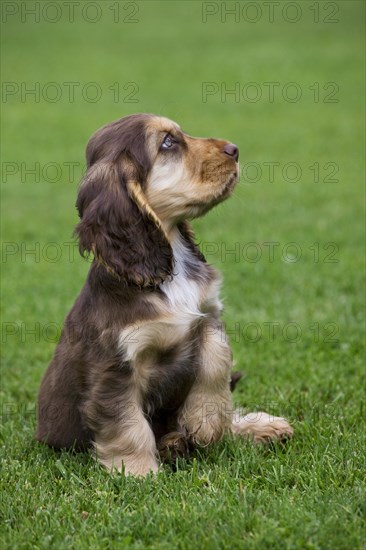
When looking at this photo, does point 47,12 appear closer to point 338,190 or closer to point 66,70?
point 66,70

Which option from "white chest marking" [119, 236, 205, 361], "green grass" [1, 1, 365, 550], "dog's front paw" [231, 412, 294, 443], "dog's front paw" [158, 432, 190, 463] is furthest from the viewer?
"dog's front paw" [231, 412, 294, 443]

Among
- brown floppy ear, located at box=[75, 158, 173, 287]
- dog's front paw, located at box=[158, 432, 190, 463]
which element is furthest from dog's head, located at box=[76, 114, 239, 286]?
dog's front paw, located at box=[158, 432, 190, 463]

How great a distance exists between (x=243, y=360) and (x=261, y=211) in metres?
5.06

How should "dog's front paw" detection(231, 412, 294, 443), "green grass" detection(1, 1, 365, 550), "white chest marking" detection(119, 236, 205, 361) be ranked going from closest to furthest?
"green grass" detection(1, 1, 365, 550), "white chest marking" detection(119, 236, 205, 361), "dog's front paw" detection(231, 412, 294, 443)

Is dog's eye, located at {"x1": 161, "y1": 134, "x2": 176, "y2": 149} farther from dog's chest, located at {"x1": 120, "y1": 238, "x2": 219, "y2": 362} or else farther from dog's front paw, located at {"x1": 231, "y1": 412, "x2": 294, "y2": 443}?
dog's front paw, located at {"x1": 231, "y1": 412, "x2": 294, "y2": 443}

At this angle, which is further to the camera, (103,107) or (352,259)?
(103,107)

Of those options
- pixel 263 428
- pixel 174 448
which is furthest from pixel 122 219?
pixel 263 428

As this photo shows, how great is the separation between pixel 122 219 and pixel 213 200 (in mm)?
538

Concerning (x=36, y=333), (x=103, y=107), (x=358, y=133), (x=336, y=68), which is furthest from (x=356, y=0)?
(x=36, y=333)

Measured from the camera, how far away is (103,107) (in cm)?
1988

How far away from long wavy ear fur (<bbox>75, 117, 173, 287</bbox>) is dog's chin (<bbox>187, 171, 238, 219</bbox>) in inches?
9.2

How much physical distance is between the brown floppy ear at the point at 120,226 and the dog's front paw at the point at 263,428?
1083mm

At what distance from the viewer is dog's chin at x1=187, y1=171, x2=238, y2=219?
4621 millimetres

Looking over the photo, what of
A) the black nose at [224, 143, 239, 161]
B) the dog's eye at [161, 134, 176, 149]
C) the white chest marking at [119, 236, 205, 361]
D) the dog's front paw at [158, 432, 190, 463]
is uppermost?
the dog's eye at [161, 134, 176, 149]
